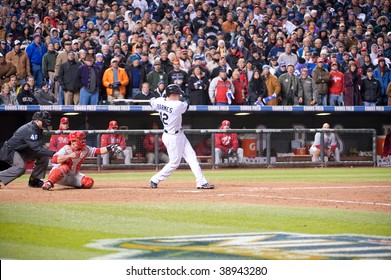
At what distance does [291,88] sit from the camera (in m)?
17.2

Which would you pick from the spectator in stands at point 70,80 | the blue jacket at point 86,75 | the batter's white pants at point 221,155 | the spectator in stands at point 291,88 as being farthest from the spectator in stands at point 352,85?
the spectator in stands at point 70,80

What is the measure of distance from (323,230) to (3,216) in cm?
Result: 315

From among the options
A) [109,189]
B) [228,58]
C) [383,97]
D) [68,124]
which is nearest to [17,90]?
[68,124]

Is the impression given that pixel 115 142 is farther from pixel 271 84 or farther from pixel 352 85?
pixel 352 85

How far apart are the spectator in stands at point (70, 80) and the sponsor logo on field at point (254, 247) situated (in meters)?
9.95

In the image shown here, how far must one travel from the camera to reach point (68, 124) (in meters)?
16.5

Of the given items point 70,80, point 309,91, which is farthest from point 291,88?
point 70,80

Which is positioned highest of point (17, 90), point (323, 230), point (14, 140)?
point (17, 90)

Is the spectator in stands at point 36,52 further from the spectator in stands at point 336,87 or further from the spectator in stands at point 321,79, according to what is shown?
the spectator in stands at point 336,87

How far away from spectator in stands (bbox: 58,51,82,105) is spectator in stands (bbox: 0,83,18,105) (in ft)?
3.27

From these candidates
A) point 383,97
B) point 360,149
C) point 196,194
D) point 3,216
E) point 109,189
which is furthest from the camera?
point 383,97

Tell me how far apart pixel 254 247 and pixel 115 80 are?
10.7 metres

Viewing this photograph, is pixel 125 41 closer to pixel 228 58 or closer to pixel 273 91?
pixel 228 58

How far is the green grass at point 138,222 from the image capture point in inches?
233
